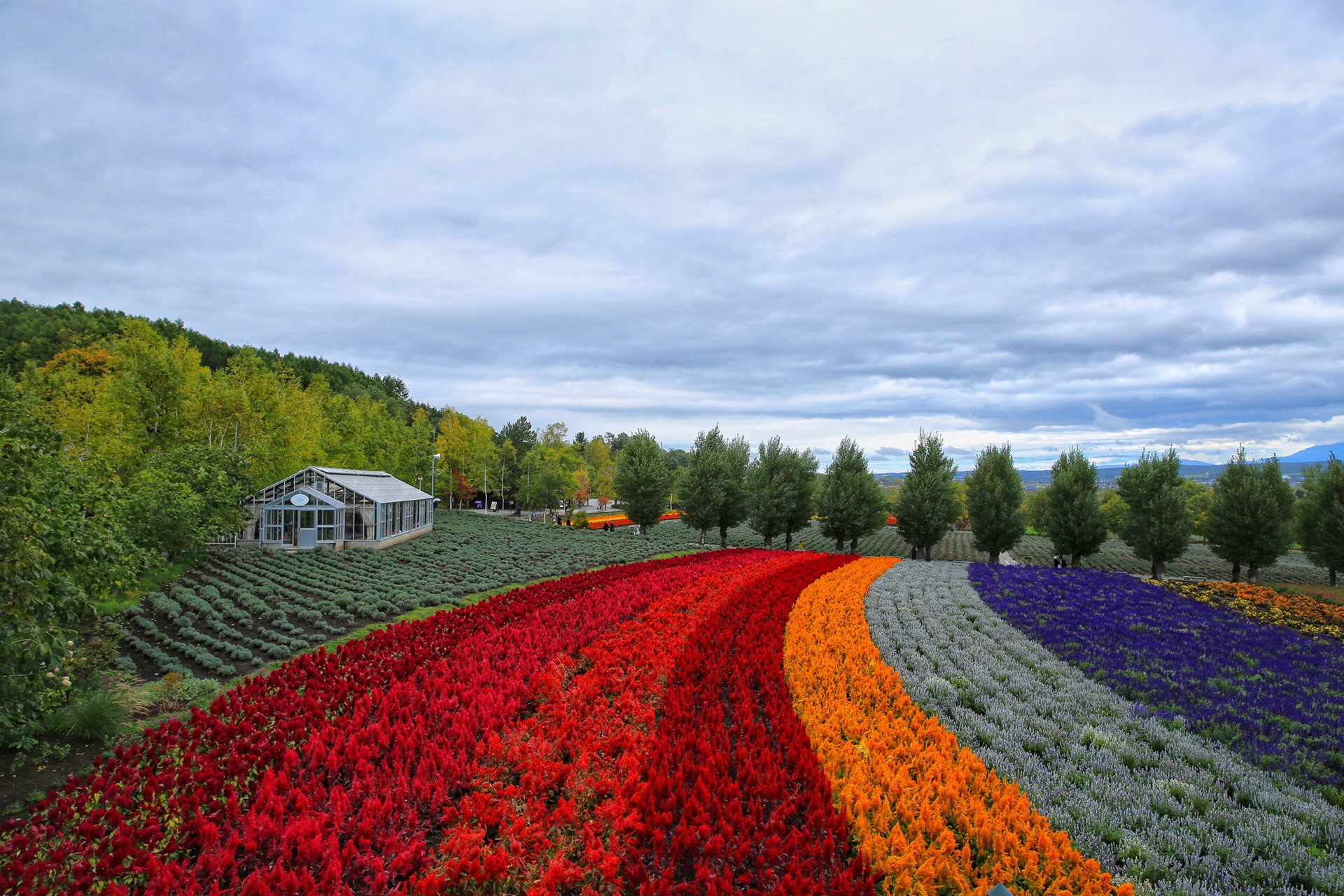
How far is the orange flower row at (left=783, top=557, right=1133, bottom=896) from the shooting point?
15.5 feet

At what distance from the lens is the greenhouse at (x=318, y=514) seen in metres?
30.1

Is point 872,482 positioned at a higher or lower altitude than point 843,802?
higher

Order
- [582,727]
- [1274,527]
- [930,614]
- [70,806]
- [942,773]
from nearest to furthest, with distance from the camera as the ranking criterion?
[70,806]
[942,773]
[582,727]
[930,614]
[1274,527]

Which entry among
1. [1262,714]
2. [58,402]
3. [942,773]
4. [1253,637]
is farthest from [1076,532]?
[58,402]

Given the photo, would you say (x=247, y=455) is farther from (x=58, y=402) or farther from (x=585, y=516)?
(x=585, y=516)

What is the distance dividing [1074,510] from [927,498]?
26.0 feet

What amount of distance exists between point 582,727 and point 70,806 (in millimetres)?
5189

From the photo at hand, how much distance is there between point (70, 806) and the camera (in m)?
5.44

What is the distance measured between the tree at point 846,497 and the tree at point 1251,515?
19.6 m

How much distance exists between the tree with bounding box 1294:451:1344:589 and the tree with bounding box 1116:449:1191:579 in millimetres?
7903

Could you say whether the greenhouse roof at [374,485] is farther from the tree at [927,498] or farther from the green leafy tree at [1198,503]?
the green leafy tree at [1198,503]

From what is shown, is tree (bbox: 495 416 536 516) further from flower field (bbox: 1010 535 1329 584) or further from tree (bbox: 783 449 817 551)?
flower field (bbox: 1010 535 1329 584)

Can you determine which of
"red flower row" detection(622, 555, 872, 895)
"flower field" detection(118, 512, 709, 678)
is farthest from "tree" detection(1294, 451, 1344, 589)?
"red flower row" detection(622, 555, 872, 895)

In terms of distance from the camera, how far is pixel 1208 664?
36.0 feet
